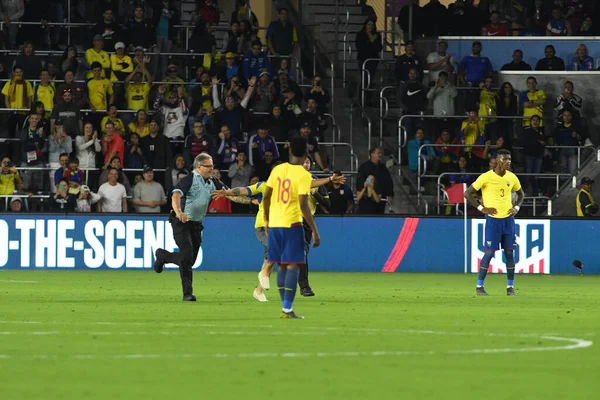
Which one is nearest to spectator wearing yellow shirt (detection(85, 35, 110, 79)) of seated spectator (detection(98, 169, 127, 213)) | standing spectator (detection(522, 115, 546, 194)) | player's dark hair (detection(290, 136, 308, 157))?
seated spectator (detection(98, 169, 127, 213))

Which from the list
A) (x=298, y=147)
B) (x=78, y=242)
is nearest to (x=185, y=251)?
(x=298, y=147)

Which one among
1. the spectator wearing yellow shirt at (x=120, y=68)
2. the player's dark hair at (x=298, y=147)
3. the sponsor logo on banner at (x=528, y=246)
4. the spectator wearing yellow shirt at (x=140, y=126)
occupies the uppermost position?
the spectator wearing yellow shirt at (x=120, y=68)

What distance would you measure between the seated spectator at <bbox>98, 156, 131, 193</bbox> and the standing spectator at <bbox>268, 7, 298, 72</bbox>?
603 centimetres

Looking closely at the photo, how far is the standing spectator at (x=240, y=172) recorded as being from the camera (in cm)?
3116

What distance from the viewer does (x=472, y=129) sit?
34000 mm

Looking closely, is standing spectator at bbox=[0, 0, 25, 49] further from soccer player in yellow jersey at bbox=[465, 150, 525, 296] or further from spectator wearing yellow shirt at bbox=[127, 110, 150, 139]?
soccer player in yellow jersey at bbox=[465, 150, 525, 296]

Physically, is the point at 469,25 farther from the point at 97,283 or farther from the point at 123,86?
the point at 97,283

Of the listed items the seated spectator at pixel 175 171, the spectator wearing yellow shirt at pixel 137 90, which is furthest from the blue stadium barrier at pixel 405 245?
the spectator wearing yellow shirt at pixel 137 90

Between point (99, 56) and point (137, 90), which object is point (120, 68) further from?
point (137, 90)

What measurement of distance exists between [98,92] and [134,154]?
205 centimetres

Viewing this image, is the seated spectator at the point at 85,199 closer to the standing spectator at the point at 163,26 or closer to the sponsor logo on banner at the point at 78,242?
the sponsor logo on banner at the point at 78,242

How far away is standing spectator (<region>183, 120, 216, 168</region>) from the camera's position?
3105 centimetres

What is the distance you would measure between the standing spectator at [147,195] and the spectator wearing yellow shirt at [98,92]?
243 centimetres

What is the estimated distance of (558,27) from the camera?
3812cm
